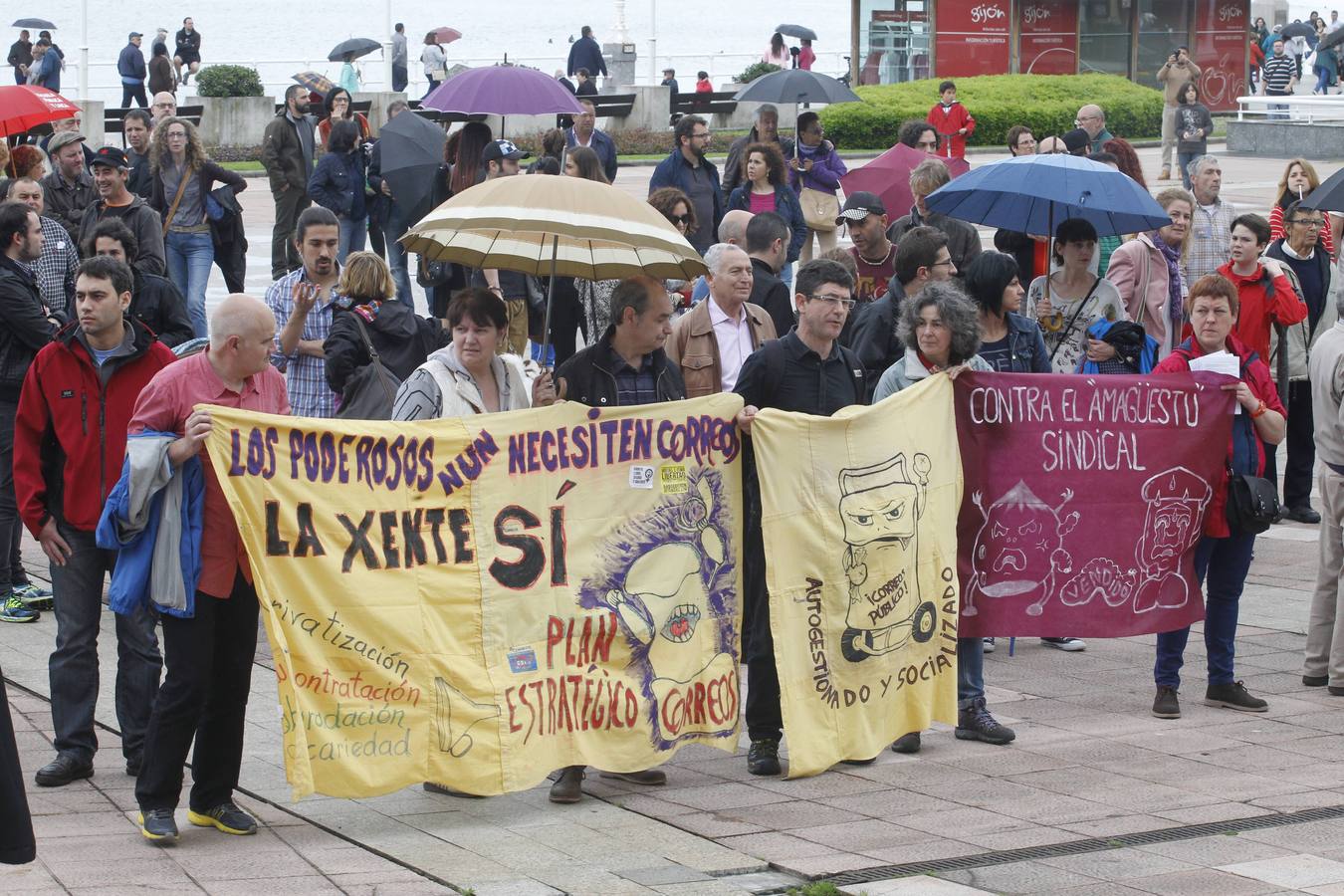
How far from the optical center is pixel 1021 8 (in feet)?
146

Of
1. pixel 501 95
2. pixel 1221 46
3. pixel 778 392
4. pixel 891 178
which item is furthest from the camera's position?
pixel 1221 46

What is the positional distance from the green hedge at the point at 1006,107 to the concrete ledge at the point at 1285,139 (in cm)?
290

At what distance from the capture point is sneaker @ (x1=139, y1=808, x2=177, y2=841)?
6.25 meters

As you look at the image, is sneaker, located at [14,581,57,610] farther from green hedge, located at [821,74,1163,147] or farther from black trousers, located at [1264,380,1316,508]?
green hedge, located at [821,74,1163,147]

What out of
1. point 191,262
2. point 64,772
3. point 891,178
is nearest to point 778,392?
point 64,772

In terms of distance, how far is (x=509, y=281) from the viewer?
42.2ft

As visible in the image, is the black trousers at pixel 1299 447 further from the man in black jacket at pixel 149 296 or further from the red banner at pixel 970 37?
the red banner at pixel 970 37

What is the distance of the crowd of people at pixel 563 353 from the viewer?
6.48 m

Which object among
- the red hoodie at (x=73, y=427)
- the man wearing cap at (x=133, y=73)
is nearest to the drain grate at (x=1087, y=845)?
the red hoodie at (x=73, y=427)

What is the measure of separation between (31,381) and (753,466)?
2.74m

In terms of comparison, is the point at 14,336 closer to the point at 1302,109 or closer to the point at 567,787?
the point at 567,787

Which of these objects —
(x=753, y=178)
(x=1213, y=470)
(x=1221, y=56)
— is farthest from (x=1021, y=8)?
(x=1213, y=470)

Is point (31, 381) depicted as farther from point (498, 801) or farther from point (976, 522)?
point (976, 522)

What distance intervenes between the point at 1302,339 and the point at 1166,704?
4.76 metres
